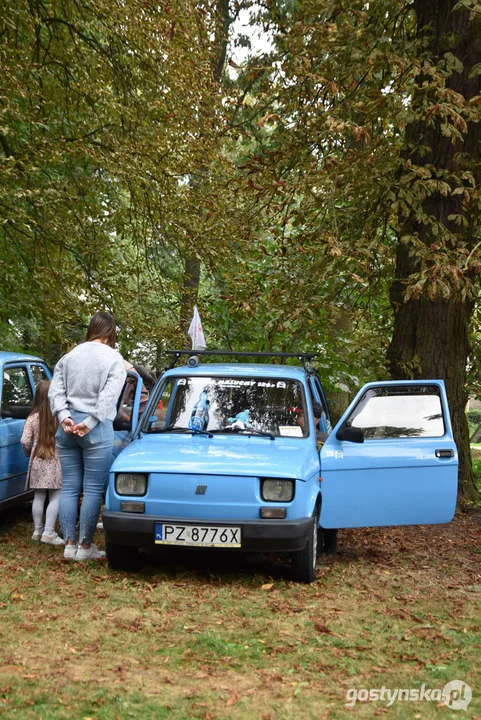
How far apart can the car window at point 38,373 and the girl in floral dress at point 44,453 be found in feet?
4.73

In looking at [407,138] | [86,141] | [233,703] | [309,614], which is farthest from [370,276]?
[233,703]

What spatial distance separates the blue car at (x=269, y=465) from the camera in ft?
21.2

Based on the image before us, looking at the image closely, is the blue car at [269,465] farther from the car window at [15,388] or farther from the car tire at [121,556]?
the car window at [15,388]

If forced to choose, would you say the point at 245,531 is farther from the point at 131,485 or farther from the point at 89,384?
the point at 89,384

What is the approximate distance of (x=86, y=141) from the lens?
13039 mm

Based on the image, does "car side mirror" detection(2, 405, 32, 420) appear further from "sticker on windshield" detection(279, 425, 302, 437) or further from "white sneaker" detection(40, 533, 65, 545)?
"sticker on windshield" detection(279, 425, 302, 437)

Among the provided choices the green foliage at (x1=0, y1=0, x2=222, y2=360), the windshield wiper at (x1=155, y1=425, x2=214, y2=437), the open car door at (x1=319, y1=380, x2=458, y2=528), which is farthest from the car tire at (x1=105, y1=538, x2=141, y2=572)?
the green foliage at (x1=0, y1=0, x2=222, y2=360)

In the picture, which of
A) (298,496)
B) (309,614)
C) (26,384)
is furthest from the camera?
(26,384)

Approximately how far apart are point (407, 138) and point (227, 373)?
4.69 metres

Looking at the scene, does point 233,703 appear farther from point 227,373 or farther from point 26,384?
point 26,384

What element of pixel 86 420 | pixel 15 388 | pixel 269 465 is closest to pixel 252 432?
pixel 269 465

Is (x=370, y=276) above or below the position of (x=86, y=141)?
below

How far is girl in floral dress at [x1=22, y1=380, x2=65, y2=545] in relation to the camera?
25.9 feet

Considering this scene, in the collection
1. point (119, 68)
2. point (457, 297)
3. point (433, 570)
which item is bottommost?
point (433, 570)
